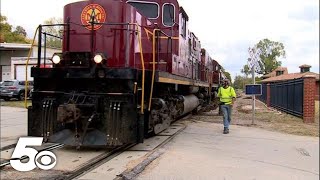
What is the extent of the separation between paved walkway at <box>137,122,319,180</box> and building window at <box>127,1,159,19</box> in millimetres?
3397

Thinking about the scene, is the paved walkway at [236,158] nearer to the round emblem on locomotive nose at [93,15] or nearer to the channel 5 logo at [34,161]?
the channel 5 logo at [34,161]

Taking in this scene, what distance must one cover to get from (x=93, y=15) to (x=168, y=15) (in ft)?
8.68

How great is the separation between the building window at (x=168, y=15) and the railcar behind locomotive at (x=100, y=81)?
0.67 m

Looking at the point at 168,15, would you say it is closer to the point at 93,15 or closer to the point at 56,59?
the point at 93,15

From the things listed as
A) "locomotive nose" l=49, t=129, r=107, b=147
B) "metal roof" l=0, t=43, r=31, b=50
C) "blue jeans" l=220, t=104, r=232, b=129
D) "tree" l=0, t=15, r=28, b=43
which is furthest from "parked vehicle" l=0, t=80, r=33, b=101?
"tree" l=0, t=15, r=28, b=43

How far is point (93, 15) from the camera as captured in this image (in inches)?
370

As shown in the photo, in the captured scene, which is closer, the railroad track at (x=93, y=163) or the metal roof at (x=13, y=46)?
the railroad track at (x=93, y=163)

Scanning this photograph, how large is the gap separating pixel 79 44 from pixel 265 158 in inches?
191

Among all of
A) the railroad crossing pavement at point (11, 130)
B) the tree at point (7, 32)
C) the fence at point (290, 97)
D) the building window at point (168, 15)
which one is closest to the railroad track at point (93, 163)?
the railroad crossing pavement at point (11, 130)

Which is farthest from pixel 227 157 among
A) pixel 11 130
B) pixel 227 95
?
pixel 11 130

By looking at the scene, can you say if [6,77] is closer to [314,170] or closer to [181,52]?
[181,52]

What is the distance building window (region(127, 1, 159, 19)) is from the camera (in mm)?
11227

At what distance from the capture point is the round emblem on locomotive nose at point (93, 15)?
9.38 metres

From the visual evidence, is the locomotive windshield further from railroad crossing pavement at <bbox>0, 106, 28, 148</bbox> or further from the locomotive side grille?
railroad crossing pavement at <bbox>0, 106, 28, 148</bbox>
